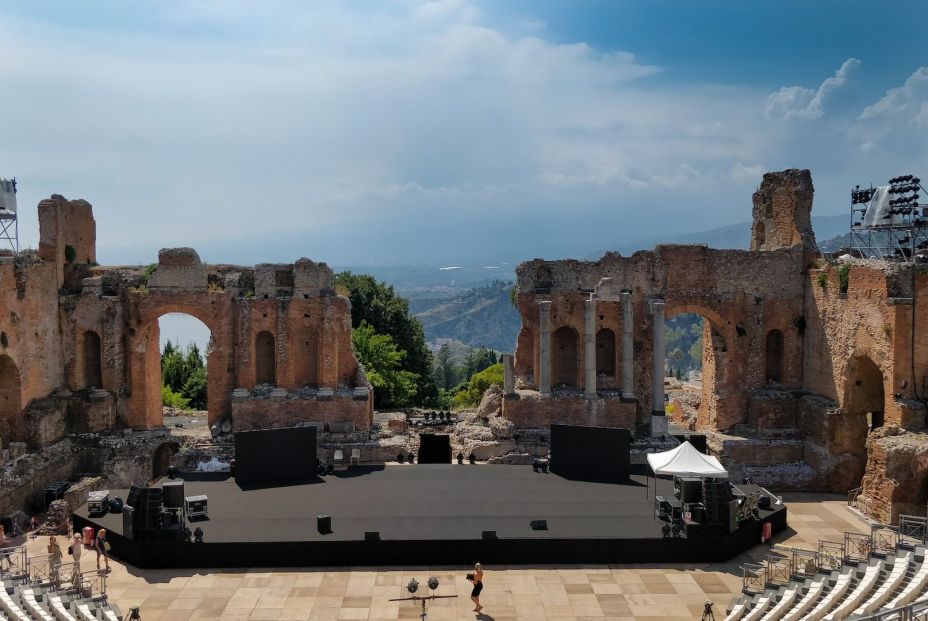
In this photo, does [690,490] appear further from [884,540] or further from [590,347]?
[590,347]

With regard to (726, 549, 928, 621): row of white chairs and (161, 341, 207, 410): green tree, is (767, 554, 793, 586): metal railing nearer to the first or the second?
(726, 549, 928, 621): row of white chairs

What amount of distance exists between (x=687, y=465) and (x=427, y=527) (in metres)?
7.60

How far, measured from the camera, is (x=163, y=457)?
30172 mm

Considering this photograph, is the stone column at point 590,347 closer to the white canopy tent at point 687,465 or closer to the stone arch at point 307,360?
the white canopy tent at point 687,465

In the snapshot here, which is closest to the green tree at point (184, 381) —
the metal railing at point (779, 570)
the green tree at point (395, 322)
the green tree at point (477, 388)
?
the green tree at point (395, 322)

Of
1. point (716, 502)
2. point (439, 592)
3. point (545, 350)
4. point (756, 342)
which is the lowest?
point (439, 592)

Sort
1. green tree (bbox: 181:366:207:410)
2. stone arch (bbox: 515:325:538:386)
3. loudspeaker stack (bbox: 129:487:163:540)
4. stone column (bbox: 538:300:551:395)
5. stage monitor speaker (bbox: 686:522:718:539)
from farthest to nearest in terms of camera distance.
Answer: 1. green tree (bbox: 181:366:207:410)
2. stone arch (bbox: 515:325:538:386)
3. stone column (bbox: 538:300:551:395)
4. stage monitor speaker (bbox: 686:522:718:539)
5. loudspeaker stack (bbox: 129:487:163:540)

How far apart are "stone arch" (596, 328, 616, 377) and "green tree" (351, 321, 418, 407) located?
14392 mm

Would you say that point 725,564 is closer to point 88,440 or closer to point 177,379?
point 88,440

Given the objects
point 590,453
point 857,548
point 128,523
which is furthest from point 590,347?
point 128,523

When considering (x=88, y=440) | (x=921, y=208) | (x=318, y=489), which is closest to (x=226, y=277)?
(x=88, y=440)

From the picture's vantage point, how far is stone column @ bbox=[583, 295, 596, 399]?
101 ft

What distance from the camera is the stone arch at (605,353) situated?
3288cm

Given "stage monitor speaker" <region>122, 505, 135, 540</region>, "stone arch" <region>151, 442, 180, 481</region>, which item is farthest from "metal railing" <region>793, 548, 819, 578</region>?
"stone arch" <region>151, 442, 180, 481</region>
